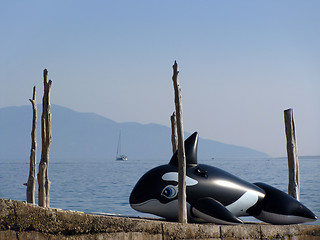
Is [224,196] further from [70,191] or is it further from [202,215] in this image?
[70,191]

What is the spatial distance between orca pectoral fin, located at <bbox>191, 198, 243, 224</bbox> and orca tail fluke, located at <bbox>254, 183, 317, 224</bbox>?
3.41ft

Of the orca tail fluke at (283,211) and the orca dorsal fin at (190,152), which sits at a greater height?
the orca dorsal fin at (190,152)

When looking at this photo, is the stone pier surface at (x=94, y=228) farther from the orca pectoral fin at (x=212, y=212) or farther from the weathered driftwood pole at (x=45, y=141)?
the weathered driftwood pole at (x=45, y=141)

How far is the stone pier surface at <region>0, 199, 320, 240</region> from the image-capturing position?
6.61 meters

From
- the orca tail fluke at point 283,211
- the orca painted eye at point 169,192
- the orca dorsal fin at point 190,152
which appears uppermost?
the orca dorsal fin at point 190,152

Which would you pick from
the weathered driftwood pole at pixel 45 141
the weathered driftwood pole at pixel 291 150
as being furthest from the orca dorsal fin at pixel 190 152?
the weathered driftwood pole at pixel 45 141

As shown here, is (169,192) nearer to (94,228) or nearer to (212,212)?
(212,212)

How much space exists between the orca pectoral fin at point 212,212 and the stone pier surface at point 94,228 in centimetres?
24

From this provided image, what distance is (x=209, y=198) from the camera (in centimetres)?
944

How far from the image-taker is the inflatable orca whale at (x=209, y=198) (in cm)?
938

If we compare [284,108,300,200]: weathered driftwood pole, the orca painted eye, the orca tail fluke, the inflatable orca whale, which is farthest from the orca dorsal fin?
[284,108,300,200]: weathered driftwood pole

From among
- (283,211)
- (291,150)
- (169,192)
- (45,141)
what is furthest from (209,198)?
(45,141)

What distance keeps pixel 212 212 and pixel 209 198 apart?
34cm

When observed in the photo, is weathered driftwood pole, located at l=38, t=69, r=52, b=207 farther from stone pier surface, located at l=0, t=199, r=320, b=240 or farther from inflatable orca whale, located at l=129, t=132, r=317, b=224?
stone pier surface, located at l=0, t=199, r=320, b=240
